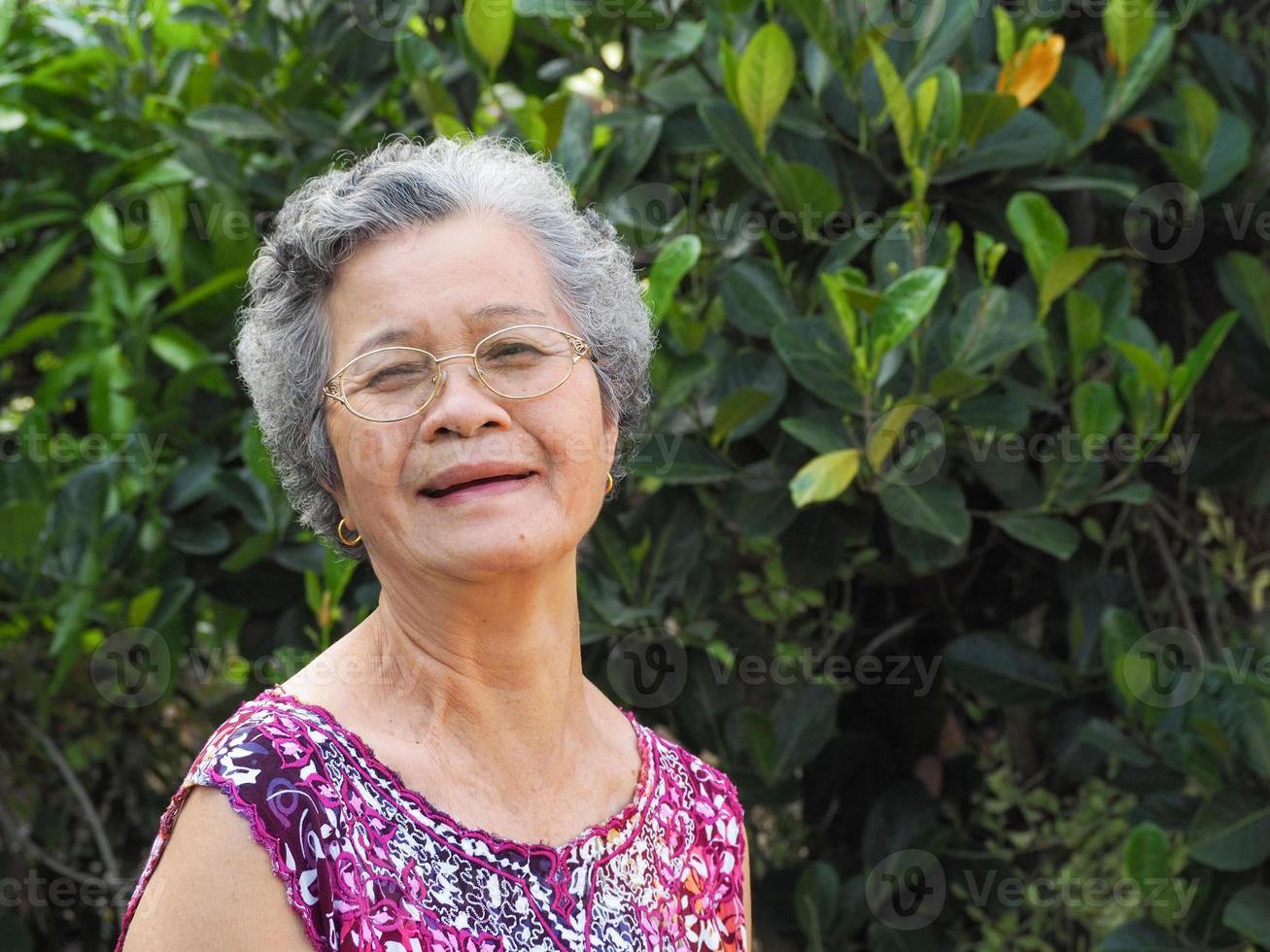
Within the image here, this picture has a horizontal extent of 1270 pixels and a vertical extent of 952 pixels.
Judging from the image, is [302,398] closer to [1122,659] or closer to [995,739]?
[1122,659]

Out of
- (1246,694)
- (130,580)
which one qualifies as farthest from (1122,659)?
(130,580)

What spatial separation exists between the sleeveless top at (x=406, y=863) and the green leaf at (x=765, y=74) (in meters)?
1.19

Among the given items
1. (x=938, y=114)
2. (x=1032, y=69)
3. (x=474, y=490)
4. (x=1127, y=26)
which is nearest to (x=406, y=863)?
(x=474, y=490)

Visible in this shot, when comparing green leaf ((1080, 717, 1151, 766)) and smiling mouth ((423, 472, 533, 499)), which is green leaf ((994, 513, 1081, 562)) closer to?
green leaf ((1080, 717, 1151, 766))

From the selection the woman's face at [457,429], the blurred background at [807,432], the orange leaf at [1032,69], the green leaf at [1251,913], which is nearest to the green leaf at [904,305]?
the blurred background at [807,432]

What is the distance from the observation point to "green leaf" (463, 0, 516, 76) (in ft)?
7.70

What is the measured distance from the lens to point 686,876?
1.63m

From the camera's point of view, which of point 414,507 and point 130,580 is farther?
point 130,580

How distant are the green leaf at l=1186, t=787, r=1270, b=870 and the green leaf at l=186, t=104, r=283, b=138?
2004 mm

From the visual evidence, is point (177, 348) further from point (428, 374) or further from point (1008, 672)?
point (1008, 672)

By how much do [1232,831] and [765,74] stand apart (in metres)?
1.40

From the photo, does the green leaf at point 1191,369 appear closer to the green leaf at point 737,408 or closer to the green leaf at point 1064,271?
the green leaf at point 1064,271

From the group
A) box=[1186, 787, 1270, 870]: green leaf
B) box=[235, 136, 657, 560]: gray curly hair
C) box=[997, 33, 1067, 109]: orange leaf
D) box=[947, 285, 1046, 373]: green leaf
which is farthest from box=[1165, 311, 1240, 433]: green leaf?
box=[235, 136, 657, 560]: gray curly hair

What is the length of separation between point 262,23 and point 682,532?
1.26 metres
